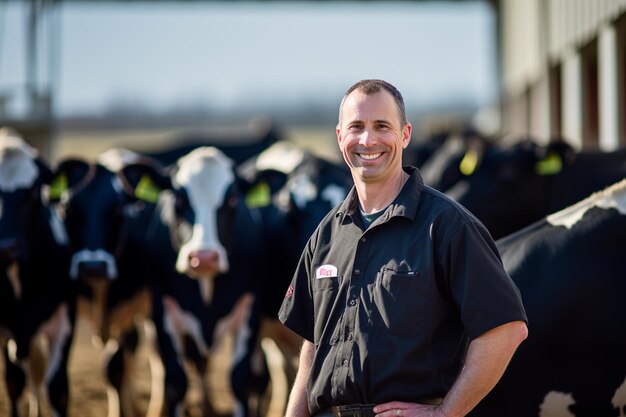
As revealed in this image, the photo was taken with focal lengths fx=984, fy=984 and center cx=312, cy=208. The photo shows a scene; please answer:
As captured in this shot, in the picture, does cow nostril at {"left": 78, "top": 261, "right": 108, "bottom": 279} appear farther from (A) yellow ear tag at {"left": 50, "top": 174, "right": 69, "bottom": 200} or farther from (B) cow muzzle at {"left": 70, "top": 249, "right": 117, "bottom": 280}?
(A) yellow ear tag at {"left": 50, "top": 174, "right": 69, "bottom": 200}

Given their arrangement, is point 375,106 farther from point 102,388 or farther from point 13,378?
point 102,388

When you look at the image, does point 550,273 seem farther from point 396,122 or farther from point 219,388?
point 219,388

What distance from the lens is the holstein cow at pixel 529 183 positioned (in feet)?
28.1

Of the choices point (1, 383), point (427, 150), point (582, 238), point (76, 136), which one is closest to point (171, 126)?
point (76, 136)

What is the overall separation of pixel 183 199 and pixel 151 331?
5.83 feet

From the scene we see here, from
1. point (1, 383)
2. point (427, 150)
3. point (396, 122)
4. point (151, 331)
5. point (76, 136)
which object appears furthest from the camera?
point (76, 136)

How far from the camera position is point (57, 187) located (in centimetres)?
752

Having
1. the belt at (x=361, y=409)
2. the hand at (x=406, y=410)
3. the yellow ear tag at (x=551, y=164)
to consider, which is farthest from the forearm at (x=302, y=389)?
the yellow ear tag at (x=551, y=164)

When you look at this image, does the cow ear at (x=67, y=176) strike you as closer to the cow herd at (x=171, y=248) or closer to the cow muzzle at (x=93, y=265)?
the cow herd at (x=171, y=248)

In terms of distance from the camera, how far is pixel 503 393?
433 cm

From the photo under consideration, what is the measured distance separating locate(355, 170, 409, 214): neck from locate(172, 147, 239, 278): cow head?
321cm

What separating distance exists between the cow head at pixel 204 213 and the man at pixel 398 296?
124 inches

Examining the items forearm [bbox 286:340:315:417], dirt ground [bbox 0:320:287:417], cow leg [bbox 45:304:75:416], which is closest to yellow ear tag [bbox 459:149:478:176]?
dirt ground [bbox 0:320:287:417]

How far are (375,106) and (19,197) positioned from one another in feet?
14.1
